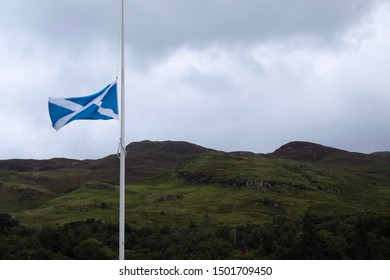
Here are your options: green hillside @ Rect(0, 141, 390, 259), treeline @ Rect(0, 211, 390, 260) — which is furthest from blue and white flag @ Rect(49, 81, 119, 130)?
treeline @ Rect(0, 211, 390, 260)

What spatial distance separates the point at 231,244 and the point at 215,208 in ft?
191

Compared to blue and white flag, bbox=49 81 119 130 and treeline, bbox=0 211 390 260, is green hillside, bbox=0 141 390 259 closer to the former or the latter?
treeline, bbox=0 211 390 260

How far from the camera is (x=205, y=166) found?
525 ft

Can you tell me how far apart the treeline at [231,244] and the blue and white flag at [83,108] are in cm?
2127

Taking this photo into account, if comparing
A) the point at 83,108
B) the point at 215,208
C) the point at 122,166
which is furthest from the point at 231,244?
the point at 215,208

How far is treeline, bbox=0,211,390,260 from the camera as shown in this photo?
4829 cm

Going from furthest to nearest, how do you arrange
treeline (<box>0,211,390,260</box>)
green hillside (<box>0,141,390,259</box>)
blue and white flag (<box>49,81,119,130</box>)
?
1. green hillside (<box>0,141,390,259</box>)
2. treeline (<box>0,211,390,260</box>)
3. blue and white flag (<box>49,81,119,130</box>)

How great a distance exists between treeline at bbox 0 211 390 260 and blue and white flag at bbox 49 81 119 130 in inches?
837

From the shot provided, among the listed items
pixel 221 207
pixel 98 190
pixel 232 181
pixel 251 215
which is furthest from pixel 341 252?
pixel 98 190

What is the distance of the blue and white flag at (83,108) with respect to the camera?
67.5ft

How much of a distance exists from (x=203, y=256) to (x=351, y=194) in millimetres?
100061

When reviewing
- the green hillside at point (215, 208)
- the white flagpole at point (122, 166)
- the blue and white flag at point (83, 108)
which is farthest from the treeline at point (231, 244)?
the blue and white flag at point (83, 108)

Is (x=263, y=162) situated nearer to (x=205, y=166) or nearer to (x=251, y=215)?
(x=205, y=166)

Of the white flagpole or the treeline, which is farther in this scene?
the treeline
